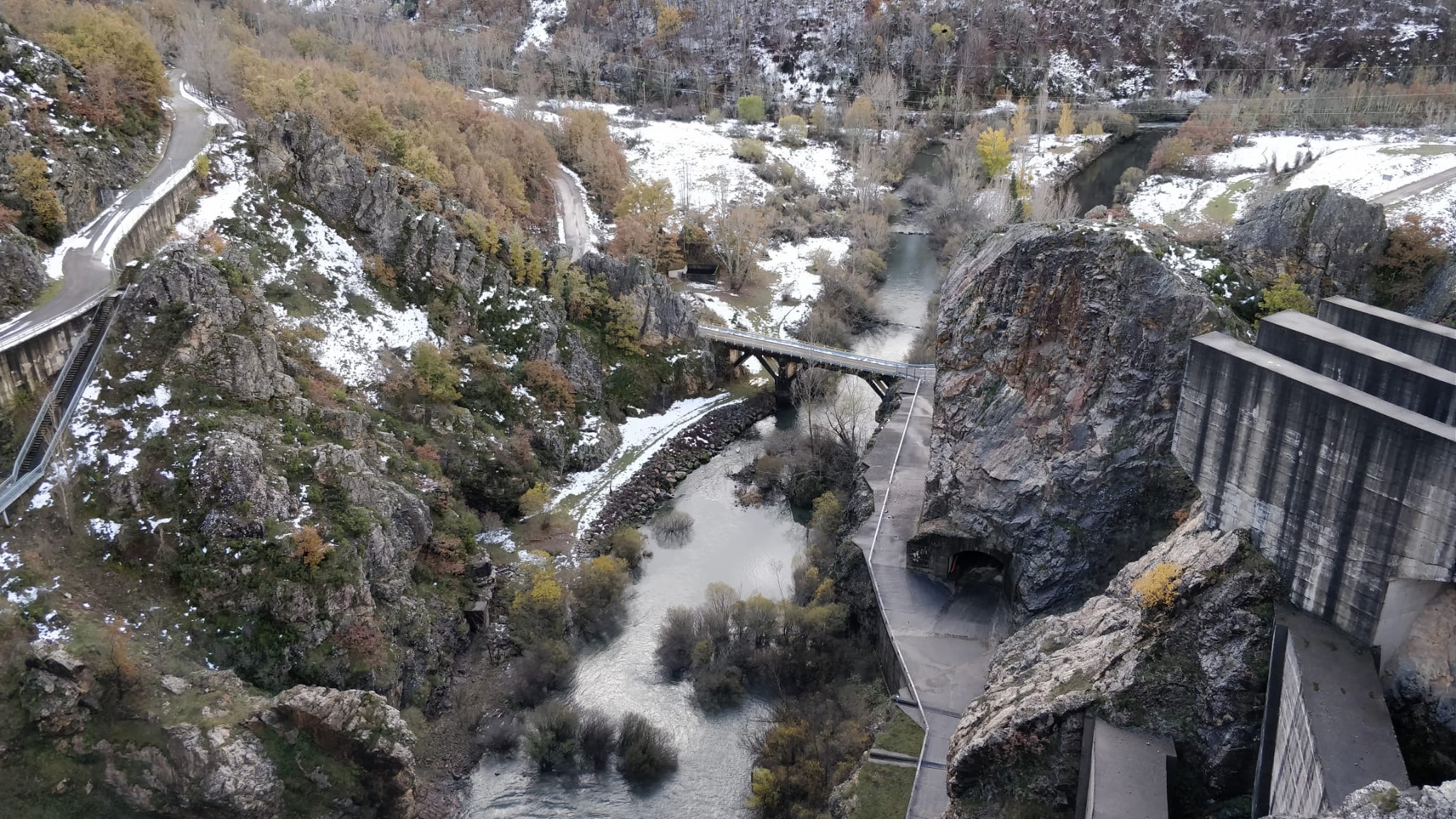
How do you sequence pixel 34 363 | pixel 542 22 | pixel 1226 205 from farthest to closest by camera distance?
1. pixel 542 22
2. pixel 1226 205
3. pixel 34 363

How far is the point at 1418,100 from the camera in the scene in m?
70.4

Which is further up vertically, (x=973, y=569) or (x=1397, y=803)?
(x=1397, y=803)

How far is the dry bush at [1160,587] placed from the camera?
2145cm

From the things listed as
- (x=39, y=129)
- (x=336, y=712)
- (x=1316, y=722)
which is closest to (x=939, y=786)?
(x=1316, y=722)

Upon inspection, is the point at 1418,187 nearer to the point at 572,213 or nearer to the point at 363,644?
the point at 572,213

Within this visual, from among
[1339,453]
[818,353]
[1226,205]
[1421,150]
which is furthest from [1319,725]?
[1421,150]

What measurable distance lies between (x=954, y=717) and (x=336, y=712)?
1753 cm

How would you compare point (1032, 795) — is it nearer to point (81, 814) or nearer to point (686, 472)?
point (81, 814)

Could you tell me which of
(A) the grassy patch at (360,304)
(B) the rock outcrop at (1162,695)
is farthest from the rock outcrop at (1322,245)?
(A) the grassy patch at (360,304)

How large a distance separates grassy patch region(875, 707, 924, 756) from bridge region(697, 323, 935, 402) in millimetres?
21346

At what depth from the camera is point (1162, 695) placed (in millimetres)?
20391

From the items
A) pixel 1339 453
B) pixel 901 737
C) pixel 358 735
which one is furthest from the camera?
pixel 901 737

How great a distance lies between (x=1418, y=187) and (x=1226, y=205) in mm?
13695

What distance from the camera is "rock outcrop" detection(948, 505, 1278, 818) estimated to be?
20.0 metres
